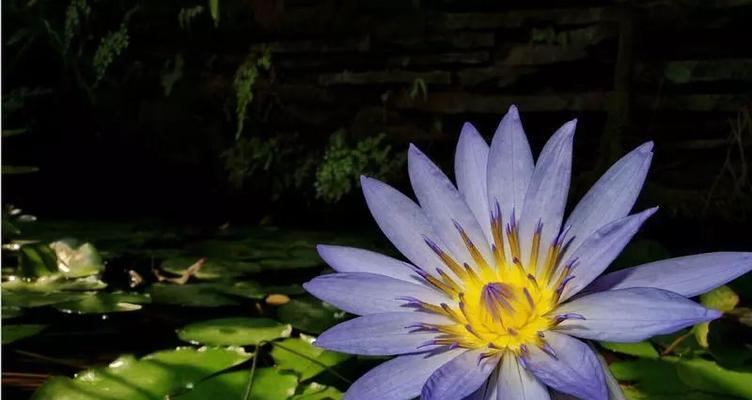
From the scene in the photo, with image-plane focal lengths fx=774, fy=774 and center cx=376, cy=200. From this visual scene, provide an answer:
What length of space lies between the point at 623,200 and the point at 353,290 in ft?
0.72

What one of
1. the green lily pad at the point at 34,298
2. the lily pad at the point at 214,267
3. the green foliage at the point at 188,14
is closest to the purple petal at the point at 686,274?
the green lily pad at the point at 34,298

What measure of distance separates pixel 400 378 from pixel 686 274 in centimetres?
21

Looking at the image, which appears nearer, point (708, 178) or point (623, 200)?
point (623, 200)

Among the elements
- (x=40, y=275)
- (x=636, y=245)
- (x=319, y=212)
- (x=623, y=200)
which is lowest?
(x=319, y=212)

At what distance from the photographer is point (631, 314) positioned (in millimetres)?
514

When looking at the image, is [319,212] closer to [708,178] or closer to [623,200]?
[708,178]


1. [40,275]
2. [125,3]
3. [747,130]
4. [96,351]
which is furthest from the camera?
[125,3]

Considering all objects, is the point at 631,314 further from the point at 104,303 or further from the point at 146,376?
the point at 104,303

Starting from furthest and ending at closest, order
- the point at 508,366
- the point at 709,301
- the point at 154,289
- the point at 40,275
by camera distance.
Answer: the point at 40,275 → the point at 154,289 → the point at 709,301 → the point at 508,366

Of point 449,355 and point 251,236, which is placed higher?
point 449,355

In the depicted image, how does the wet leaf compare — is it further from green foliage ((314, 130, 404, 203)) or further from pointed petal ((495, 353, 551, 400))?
green foliage ((314, 130, 404, 203))

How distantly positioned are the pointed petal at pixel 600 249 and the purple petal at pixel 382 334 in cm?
10

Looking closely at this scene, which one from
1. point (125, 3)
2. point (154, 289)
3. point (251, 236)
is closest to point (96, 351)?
point (154, 289)

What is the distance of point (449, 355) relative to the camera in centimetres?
57
